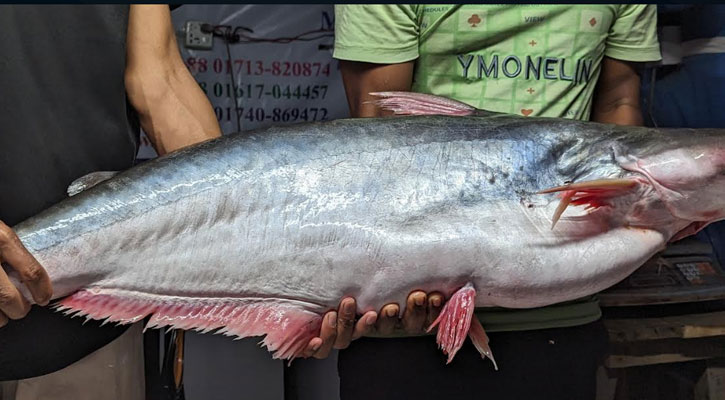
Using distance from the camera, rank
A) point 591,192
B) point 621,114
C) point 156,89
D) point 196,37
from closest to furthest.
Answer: point 591,192 < point 156,89 < point 621,114 < point 196,37

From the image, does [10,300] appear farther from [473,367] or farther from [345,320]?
[473,367]

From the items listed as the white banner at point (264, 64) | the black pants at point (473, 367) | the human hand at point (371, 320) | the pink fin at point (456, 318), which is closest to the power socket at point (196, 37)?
the white banner at point (264, 64)

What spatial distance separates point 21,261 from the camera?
142cm

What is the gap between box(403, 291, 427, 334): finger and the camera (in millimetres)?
1609

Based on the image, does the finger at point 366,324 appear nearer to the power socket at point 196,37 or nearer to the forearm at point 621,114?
the forearm at point 621,114

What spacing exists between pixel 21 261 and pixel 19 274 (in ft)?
0.09

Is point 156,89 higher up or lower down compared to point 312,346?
higher up

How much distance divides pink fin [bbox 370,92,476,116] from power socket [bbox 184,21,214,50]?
1.52 meters

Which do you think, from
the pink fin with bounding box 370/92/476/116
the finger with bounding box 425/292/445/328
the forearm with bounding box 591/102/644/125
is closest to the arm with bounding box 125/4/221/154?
the pink fin with bounding box 370/92/476/116

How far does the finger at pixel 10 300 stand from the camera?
1446mm

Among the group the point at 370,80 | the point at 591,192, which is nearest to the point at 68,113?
the point at 370,80

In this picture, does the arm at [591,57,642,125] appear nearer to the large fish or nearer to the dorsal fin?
the large fish

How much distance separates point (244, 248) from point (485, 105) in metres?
0.84

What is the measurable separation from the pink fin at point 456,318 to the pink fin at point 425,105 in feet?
1.26
